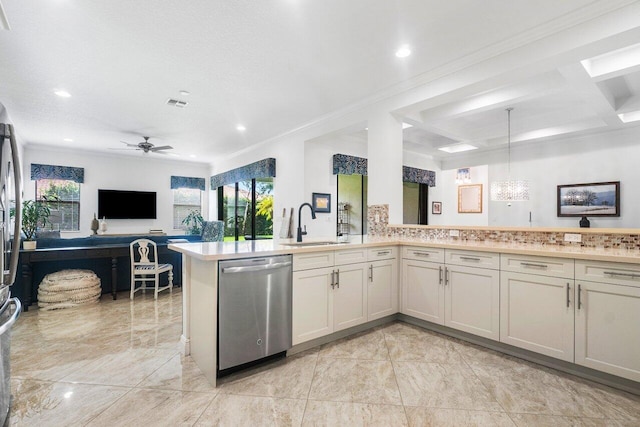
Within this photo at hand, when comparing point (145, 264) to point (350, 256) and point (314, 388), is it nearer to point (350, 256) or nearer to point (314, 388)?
point (350, 256)

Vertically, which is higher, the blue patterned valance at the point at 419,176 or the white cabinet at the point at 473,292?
the blue patterned valance at the point at 419,176

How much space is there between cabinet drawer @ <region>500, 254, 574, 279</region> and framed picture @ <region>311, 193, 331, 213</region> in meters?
3.23

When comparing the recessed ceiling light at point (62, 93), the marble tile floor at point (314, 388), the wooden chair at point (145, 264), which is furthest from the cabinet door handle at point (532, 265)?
the recessed ceiling light at point (62, 93)

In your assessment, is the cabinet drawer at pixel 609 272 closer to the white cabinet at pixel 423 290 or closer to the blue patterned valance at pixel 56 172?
the white cabinet at pixel 423 290

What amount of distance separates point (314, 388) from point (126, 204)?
7.58m

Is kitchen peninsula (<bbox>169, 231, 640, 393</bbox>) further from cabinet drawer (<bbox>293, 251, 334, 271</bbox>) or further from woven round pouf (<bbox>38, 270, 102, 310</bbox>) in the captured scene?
woven round pouf (<bbox>38, 270, 102, 310</bbox>)

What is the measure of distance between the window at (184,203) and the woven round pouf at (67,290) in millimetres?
4487

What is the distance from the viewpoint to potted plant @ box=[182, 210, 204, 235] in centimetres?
839

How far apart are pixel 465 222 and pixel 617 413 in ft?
19.2

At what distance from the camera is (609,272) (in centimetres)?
→ 202

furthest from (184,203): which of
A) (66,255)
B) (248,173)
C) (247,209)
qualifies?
(66,255)

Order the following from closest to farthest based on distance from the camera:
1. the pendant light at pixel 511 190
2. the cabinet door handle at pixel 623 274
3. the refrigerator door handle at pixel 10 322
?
the refrigerator door handle at pixel 10 322 → the cabinet door handle at pixel 623 274 → the pendant light at pixel 511 190

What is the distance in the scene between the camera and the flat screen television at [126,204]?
7.45 m

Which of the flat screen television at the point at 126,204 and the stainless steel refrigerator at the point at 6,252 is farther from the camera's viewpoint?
the flat screen television at the point at 126,204
